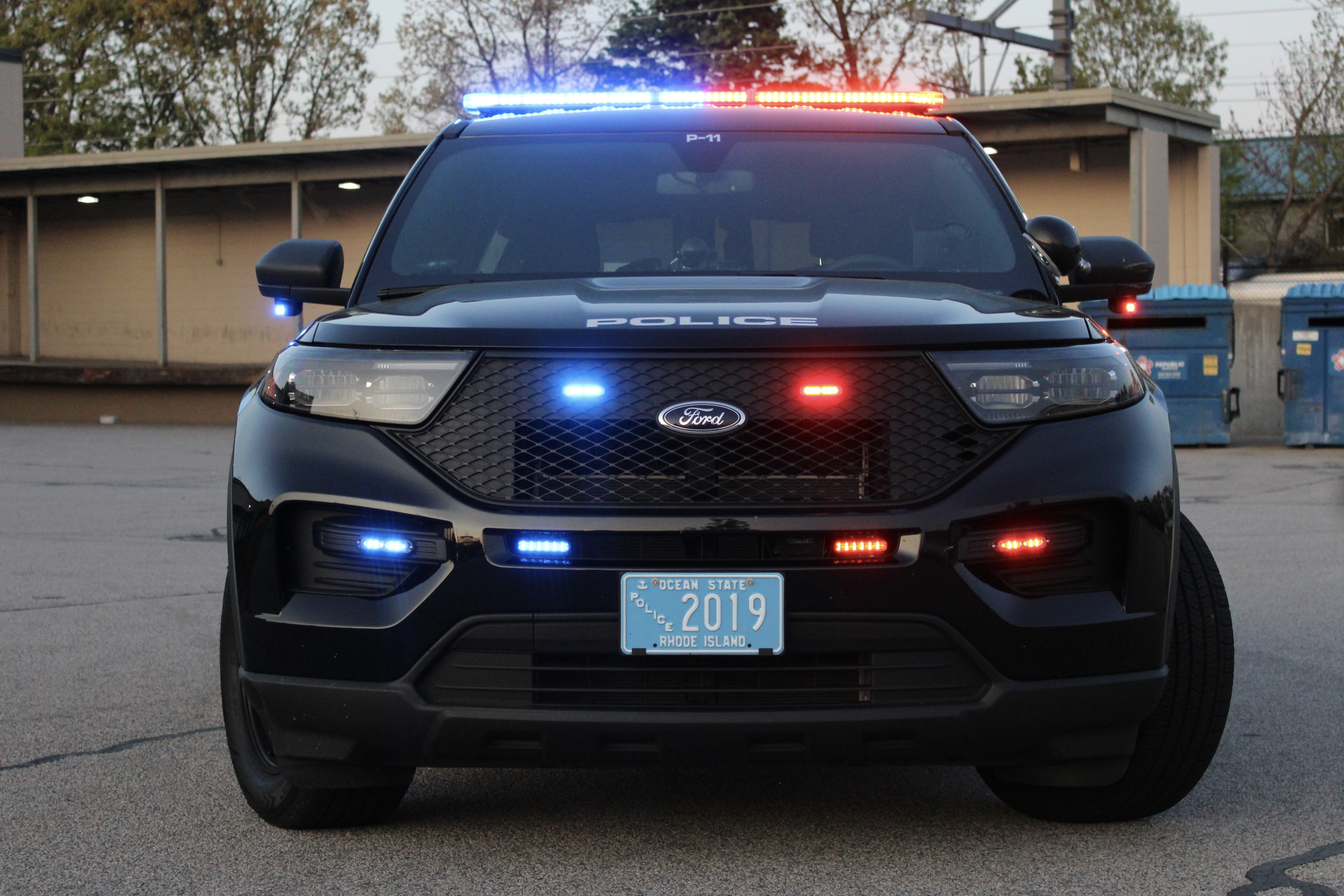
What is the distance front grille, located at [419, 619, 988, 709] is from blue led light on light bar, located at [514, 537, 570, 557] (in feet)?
0.50

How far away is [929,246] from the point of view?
4.02m

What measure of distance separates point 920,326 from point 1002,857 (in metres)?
1.14

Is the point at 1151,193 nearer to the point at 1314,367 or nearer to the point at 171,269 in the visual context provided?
the point at 1314,367

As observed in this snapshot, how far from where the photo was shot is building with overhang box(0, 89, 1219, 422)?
22.0m

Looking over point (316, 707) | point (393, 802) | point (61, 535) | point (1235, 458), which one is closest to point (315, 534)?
point (316, 707)

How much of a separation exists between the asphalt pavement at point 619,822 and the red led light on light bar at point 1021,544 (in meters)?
0.15

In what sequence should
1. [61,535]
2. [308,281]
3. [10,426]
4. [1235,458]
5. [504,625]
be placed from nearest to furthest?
[504,625] < [308,281] < [61,535] < [1235,458] < [10,426]

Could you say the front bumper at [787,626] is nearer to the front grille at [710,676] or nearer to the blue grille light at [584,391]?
the front grille at [710,676]

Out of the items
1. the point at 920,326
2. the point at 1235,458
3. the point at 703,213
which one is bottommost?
the point at 1235,458

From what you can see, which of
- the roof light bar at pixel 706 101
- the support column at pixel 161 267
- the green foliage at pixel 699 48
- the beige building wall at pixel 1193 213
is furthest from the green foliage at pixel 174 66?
the roof light bar at pixel 706 101

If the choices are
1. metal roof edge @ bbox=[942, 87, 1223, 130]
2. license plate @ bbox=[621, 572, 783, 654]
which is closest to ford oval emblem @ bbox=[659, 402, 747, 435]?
license plate @ bbox=[621, 572, 783, 654]

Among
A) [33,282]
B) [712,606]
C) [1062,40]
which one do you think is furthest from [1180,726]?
[33,282]

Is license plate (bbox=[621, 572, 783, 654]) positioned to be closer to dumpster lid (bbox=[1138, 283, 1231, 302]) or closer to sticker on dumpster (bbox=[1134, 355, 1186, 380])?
dumpster lid (bbox=[1138, 283, 1231, 302])

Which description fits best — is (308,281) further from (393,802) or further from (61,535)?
(61,535)
